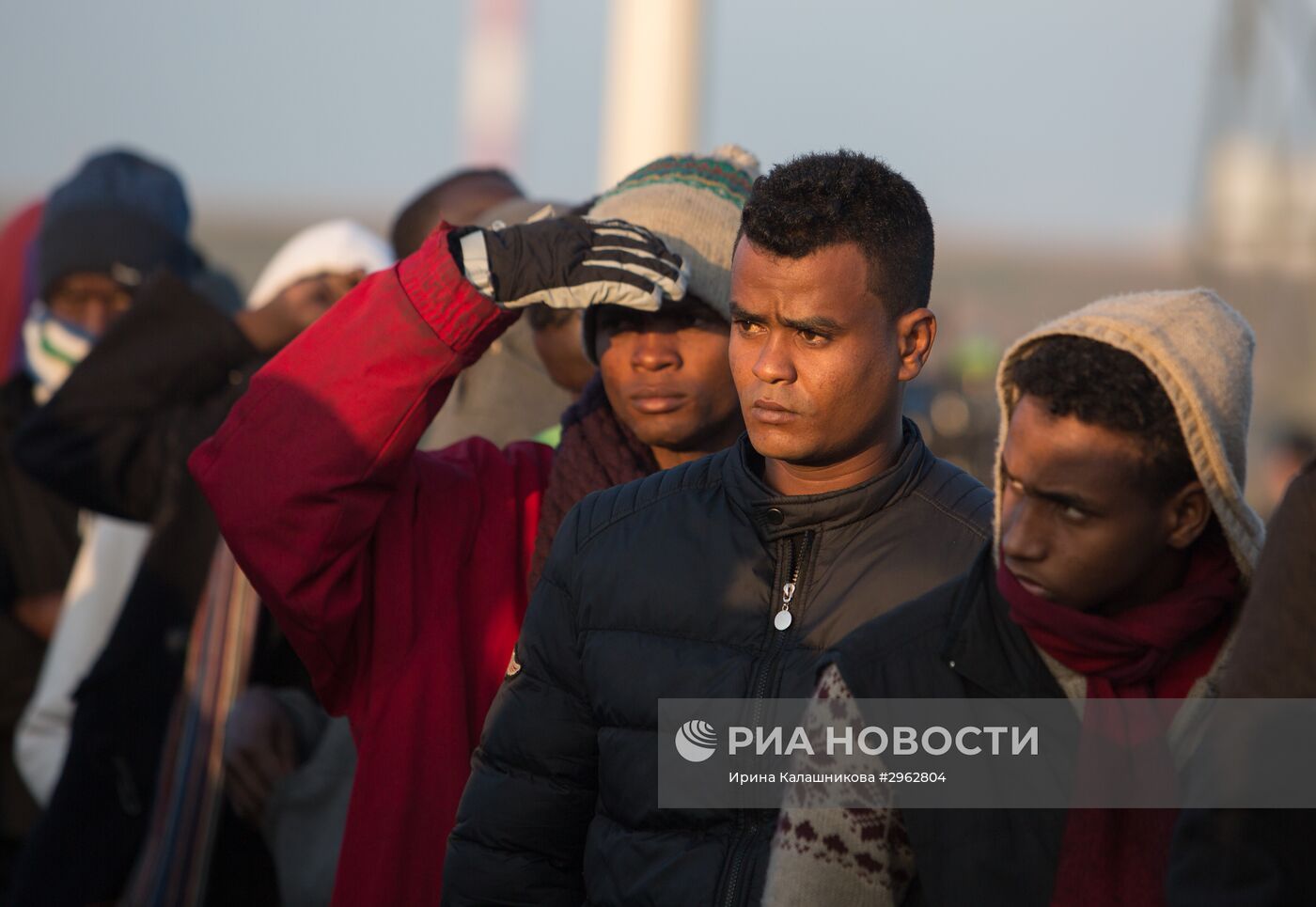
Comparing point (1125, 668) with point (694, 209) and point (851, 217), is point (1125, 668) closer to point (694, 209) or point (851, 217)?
point (851, 217)

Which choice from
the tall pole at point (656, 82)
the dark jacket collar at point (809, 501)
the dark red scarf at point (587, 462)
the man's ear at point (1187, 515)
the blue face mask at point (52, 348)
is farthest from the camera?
the tall pole at point (656, 82)

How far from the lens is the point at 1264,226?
8.80 meters

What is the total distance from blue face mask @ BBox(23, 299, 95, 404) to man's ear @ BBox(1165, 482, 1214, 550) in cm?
344

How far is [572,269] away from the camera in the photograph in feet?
8.75

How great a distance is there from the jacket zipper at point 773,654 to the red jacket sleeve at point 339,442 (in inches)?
28.1

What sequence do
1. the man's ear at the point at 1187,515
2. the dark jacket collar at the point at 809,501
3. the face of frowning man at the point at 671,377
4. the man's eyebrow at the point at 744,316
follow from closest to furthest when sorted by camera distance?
the man's ear at the point at 1187,515 → the dark jacket collar at the point at 809,501 → the man's eyebrow at the point at 744,316 → the face of frowning man at the point at 671,377

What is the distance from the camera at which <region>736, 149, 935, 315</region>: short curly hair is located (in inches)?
91.7

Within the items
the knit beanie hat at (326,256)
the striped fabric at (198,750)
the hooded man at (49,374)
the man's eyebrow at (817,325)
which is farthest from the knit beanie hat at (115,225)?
the man's eyebrow at (817,325)

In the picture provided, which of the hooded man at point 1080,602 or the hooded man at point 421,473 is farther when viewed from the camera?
the hooded man at point 421,473

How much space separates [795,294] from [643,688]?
23.7 inches

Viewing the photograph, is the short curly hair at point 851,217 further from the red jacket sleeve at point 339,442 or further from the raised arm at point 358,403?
the red jacket sleeve at point 339,442

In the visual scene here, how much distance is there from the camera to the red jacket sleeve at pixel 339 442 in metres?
2.64

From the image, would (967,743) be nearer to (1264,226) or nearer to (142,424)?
(142,424)

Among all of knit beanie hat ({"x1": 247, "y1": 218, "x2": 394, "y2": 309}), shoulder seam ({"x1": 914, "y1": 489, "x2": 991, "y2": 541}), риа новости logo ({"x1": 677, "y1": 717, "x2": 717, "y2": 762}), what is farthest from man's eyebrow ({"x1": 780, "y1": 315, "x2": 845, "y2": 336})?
knit beanie hat ({"x1": 247, "y1": 218, "x2": 394, "y2": 309})
